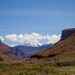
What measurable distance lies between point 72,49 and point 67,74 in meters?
134

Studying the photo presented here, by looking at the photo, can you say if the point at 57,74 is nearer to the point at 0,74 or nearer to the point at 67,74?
the point at 67,74

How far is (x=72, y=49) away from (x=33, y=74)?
135749 millimetres

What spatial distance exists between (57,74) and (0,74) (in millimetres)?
12448

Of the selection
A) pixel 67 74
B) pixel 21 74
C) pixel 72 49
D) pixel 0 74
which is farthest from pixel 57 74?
pixel 72 49

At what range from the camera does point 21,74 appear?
6425 centimetres

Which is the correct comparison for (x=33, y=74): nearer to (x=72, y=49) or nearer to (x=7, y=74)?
(x=7, y=74)

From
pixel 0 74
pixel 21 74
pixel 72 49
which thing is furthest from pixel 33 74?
pixel 72 49

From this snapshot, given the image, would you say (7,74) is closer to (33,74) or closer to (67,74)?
(33,74)

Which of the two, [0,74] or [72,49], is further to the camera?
[72,49]

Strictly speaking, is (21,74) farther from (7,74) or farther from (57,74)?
(57,74)

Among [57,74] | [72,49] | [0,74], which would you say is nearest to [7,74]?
Result: [0,74]

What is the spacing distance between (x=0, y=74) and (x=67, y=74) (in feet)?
47.4

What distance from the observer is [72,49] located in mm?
199125

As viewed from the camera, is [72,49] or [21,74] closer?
[21,74]
